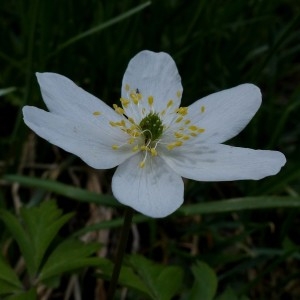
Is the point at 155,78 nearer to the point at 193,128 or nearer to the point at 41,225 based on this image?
the point at 193,128

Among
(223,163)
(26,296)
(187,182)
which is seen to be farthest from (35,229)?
(187,182)

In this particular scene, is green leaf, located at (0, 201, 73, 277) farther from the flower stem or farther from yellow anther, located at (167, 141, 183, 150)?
yellow anther, located at (167, 141, 183, 150)

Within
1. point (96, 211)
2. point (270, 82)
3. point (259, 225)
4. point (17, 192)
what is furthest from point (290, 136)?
point (17, 192)

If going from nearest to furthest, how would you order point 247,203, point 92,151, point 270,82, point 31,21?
point 92,151
point 247,203
point 31,21
point 270,82

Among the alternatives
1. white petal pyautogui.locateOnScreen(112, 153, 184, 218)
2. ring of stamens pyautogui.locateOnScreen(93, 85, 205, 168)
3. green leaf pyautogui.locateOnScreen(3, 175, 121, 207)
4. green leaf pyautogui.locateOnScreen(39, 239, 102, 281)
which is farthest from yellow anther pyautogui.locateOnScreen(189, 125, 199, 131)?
green leaf pyautogui.locateOnScreen(3, 175, 121, 207)

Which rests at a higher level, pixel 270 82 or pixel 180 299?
pixel 270 82

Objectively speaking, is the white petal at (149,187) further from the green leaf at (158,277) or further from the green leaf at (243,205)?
the green leaf at (243,205)

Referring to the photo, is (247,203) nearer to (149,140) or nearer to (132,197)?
(149,140)
